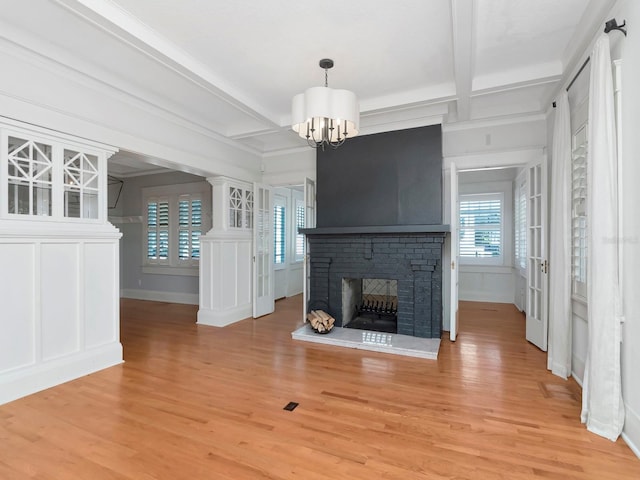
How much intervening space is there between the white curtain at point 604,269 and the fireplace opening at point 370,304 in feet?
7.94

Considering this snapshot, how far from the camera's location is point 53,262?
2.95 metres

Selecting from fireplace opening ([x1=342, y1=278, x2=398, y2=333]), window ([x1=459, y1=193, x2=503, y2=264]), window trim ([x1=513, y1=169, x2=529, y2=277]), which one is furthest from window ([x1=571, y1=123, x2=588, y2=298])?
window ([x1=459, y1=193, x2=503, y2=264])

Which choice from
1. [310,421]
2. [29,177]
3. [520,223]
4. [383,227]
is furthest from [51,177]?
[520,223]

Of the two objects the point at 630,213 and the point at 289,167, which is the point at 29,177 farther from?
the point at 630,213

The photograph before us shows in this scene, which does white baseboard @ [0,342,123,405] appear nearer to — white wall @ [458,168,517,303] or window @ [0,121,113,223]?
window @ [0,121,113,223]

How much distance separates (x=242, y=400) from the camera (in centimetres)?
265

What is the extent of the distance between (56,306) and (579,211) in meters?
4.85

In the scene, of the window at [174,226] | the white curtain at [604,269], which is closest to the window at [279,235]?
the window at [174,226]

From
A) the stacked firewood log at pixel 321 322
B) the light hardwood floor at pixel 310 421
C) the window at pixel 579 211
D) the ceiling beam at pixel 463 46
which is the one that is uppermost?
the ceiling beam at pixel 463 46

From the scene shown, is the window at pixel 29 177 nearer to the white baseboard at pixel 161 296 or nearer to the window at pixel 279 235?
the white baseboard at pixel 161 296

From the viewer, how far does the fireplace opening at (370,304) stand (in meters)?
4.71

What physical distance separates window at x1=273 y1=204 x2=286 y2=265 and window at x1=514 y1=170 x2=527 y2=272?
486cm

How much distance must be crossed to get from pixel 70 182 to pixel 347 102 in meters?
2.72

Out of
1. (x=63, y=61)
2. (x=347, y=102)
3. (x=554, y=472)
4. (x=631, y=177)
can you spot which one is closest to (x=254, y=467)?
(x=554, y=472)
